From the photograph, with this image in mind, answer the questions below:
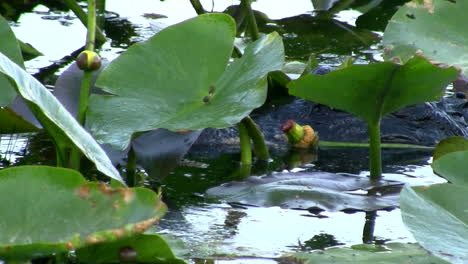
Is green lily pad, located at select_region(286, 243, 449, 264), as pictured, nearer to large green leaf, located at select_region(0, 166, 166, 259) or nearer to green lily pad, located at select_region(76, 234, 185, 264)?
green lily pad, located at select_region(76, 234, 185, 264)

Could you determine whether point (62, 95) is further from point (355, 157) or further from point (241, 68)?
point (355, 157)

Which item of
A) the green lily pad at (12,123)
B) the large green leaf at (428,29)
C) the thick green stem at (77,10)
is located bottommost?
the green lily pad at (12,123)

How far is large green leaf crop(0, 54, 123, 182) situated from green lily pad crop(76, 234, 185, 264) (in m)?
0.08

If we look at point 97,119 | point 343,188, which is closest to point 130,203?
point 97,119

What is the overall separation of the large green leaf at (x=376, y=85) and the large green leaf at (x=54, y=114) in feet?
A: 1.25

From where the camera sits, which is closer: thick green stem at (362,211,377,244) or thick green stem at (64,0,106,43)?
thick green stem at (362,211,377,244)

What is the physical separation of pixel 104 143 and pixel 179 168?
29cm

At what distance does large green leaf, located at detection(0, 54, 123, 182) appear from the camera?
1.09 meters

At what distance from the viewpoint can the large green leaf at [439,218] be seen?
1062mm

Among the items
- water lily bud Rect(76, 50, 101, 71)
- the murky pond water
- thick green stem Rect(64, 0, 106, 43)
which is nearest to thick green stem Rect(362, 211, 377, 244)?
the murky pond water

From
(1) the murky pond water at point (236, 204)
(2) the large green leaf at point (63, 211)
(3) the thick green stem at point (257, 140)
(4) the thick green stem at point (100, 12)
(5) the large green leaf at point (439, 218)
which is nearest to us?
(2) the large green leaf at point (63, 211)

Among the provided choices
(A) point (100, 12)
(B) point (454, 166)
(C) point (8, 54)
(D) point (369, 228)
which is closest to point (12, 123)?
(C) point (8, 54)

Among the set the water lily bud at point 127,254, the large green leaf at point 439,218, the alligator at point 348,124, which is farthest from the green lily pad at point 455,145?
the water lily bud at point 127,254

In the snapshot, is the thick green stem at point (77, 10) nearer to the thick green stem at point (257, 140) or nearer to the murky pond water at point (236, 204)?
the murky pond water at point (236, 204)
